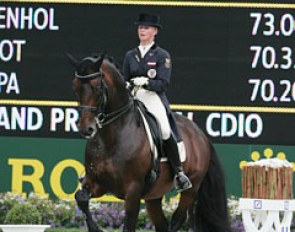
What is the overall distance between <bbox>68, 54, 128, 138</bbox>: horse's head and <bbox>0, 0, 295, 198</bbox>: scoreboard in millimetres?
3251

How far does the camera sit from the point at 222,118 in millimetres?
13039

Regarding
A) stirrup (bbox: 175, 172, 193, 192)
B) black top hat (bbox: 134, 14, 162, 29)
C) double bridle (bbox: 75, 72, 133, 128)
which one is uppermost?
black top hat (bbox: 134, 14, 162, 29)

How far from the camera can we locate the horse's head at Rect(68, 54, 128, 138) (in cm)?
919

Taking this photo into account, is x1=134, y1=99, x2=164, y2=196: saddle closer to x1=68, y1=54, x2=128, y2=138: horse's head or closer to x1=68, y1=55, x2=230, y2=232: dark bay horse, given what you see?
x1=68, y1=55, x2=230, y2=232: dark bay horse

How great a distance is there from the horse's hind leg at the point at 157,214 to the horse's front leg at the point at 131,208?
127cm

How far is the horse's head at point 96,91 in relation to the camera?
9.19 meters

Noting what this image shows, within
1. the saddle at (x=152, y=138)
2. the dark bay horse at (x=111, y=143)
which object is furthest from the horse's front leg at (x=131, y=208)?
the saddle at (x=152, y=138)

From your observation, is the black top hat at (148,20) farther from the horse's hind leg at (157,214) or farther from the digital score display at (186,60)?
the digital score display at (186,60)

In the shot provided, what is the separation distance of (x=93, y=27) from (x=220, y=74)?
5.69 feet

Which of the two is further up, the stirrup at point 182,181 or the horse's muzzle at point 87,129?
the horse's muzzle at point 87,129

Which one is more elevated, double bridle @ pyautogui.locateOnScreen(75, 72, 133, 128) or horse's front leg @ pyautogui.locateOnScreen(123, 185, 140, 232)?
double bridle @ pyautogui.locateOnScreen(75, 72, 133, 128)

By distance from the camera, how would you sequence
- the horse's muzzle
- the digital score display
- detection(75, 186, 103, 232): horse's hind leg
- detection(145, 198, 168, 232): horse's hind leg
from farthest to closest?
the digital score display < detection(145, 198, 168, 232): horse's hind leg < detection(75, 186, 103, 232): horse's hind leg < the horse's muzzle

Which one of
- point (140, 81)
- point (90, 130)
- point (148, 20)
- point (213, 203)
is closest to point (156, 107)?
point (140, 81)

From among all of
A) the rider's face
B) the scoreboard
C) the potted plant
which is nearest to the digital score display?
the scoreboard
